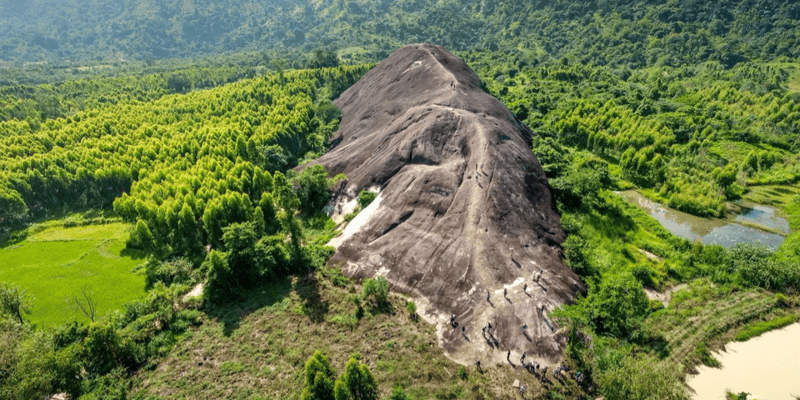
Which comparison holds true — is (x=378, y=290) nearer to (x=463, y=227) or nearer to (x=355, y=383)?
(x=355, y=383)

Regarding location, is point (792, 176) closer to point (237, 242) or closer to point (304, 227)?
point (304, 227)

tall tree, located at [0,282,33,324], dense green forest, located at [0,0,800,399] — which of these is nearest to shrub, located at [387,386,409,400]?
dense green forest, located at [0,0,800,399]

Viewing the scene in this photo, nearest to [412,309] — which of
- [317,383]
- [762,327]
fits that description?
[317,383]

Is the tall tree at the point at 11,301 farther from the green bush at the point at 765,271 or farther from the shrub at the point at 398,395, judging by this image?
the green bush at the point at 765,271

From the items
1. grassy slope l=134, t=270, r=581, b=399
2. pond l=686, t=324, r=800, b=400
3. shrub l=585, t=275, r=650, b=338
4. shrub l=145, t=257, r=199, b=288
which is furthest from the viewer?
shrub l=145, t=257, r=199, b=288

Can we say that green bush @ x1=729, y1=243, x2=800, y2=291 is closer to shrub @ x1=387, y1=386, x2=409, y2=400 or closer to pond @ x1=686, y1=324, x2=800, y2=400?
pond @ x1=686, y1=324, x2=800, y2=400
